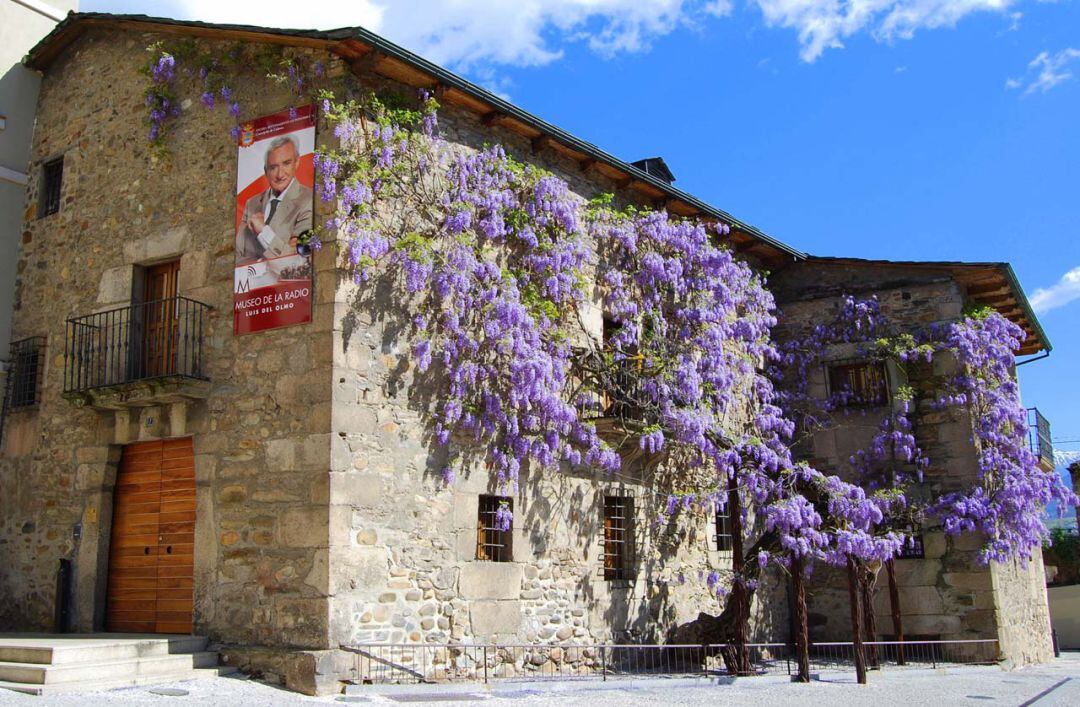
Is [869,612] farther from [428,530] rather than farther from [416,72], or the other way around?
[416,72]

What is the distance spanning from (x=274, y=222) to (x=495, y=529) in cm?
422

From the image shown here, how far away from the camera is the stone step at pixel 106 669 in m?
8.66

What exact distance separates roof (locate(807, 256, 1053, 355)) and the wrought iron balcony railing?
1040cm

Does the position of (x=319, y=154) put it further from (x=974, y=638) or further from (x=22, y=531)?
(x=974, y=638)

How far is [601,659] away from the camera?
12.3 m

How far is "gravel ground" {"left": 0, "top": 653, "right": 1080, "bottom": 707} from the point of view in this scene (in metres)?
8.45

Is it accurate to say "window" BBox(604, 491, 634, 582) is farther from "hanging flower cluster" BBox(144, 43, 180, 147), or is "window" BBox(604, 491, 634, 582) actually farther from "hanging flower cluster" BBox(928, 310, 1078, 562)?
"hanging flower cluster" BBox(144, 43, 180, 147)

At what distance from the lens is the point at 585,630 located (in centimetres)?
1222

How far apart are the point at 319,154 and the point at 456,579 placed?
476 centimetres

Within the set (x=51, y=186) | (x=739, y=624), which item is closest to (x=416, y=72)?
(x=51, y=186)

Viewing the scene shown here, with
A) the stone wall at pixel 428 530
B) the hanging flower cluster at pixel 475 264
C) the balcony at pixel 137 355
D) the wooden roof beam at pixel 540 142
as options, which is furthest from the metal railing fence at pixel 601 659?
the wooden roof beam at pixel 540 142

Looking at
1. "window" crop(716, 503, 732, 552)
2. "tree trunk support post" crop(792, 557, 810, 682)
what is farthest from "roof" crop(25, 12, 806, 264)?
"tree trunk support post" crop(792, 557, 810, 682)

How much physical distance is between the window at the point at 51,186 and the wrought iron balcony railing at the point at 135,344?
6.88 ft

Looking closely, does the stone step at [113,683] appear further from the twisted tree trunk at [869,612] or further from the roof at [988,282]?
the roof at [988,282]
